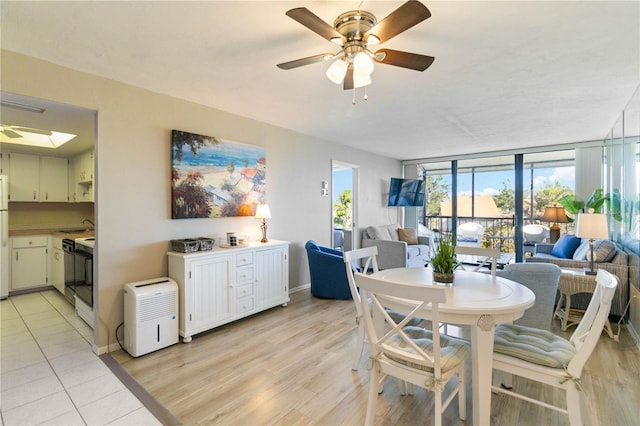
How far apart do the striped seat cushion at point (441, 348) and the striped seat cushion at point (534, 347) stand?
0.21 metres

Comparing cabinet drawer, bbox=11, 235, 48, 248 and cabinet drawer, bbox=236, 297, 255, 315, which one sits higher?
cabinet drawer, bbox=11, 235, 48, 248

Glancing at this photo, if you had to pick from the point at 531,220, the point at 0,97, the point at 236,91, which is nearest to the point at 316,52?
the point at 236,91

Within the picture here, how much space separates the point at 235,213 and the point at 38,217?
375 cm

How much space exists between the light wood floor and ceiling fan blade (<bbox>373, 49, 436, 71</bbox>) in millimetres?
2185

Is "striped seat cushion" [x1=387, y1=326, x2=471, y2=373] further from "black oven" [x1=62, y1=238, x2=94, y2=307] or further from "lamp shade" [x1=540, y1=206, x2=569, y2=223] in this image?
"lamp shade" [x1=540, y1=206, x2=569, y2=223]

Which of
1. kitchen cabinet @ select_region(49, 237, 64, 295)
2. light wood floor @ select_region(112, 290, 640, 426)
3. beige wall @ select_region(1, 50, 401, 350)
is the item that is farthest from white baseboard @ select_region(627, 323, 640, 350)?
kitchen cabinet @ select_region(49, 237, 64, 295)

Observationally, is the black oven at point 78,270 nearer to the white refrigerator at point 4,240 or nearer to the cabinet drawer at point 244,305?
the white refrigerator at point 4,240

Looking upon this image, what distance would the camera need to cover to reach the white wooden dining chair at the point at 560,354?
4.97ft

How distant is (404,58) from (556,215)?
5.22 m

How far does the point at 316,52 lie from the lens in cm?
226

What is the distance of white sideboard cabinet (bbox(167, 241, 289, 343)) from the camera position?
9.55 feet

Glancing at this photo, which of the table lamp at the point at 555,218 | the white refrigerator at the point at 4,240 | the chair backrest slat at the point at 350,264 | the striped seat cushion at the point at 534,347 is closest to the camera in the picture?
the striped seat cushion at the point at 534,347

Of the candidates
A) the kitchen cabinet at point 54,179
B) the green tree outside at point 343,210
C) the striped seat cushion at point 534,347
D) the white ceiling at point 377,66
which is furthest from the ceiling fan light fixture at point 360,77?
the green tree outside at point 343,210

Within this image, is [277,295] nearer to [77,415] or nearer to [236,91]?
[77,415]
